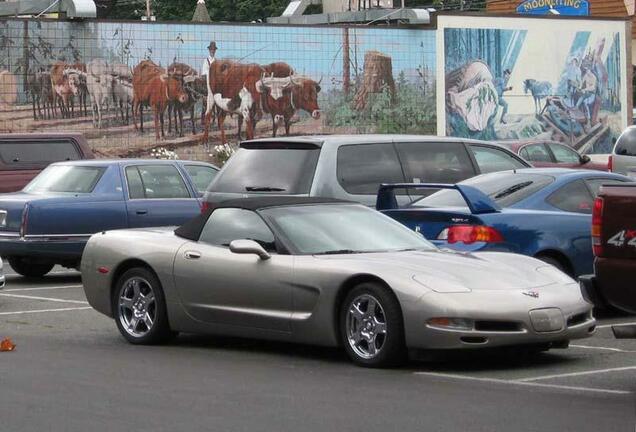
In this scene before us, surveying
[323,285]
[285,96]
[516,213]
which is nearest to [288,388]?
[323,285]

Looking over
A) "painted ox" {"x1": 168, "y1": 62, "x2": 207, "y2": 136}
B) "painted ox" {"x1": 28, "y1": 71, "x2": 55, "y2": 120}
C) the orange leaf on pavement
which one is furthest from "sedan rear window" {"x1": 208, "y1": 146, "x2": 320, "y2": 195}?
"painted ox" {"x1": 168, "y1": 62, "x2": 207, "y2": 136}

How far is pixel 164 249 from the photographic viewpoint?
11570 millimetres

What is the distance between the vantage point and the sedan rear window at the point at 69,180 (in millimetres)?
18266

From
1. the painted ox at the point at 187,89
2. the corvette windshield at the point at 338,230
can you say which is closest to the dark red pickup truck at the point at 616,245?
the corvette windshield at the point at 338,230

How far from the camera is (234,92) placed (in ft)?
115

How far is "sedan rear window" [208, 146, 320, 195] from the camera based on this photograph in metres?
14.0

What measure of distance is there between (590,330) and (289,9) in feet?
118

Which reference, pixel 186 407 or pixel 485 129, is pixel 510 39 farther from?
pixel 186 407

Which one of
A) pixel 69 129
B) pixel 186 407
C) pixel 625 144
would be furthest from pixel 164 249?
pixel 69 129

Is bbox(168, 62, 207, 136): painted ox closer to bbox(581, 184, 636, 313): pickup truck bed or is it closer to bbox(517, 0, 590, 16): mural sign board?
bbox(517, 0, 590, 16): mural sign board

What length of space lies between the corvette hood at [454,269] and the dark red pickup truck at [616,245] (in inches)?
50.2

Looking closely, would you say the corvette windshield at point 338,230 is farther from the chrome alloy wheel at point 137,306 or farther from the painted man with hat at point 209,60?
the painted man with hat at point 209,60

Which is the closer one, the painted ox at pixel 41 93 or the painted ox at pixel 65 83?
the painted ox at pixel 41 93

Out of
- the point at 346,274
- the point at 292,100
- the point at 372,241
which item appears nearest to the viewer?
the point at 346,274
